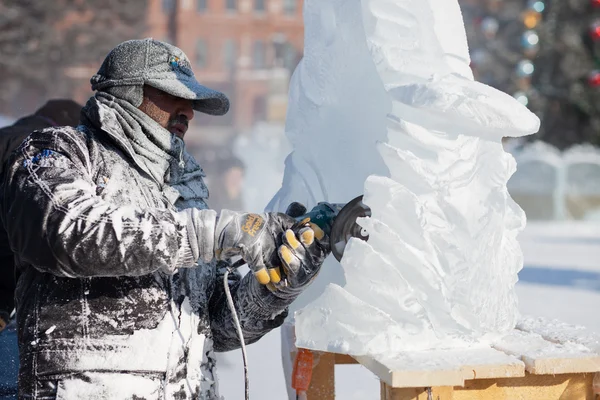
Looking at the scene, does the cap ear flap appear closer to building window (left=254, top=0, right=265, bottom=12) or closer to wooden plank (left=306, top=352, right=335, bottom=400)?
wooden plank (left=306, top=352, right=335, bottom=400)

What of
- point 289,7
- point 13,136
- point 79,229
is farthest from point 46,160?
point 289,7

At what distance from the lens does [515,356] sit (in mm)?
1896

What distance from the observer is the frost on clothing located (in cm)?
172

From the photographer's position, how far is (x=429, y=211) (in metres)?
1.96

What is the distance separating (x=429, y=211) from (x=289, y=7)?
156ft

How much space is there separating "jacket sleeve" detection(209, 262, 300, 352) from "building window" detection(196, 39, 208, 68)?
4017 cm

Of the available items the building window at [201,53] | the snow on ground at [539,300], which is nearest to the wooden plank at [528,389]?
the snow on ground at [539,300]

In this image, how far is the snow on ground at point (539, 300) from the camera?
4.17 meters

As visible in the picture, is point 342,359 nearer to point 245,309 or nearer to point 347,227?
point 245,309

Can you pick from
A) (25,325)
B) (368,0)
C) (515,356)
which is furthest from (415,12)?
(25,325)

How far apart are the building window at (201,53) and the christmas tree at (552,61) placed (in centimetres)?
2269

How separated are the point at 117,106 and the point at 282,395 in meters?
2.37

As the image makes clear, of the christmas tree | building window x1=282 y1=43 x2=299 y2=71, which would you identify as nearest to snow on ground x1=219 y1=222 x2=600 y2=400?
the christmas tree

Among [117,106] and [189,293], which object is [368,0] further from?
[189,293]
